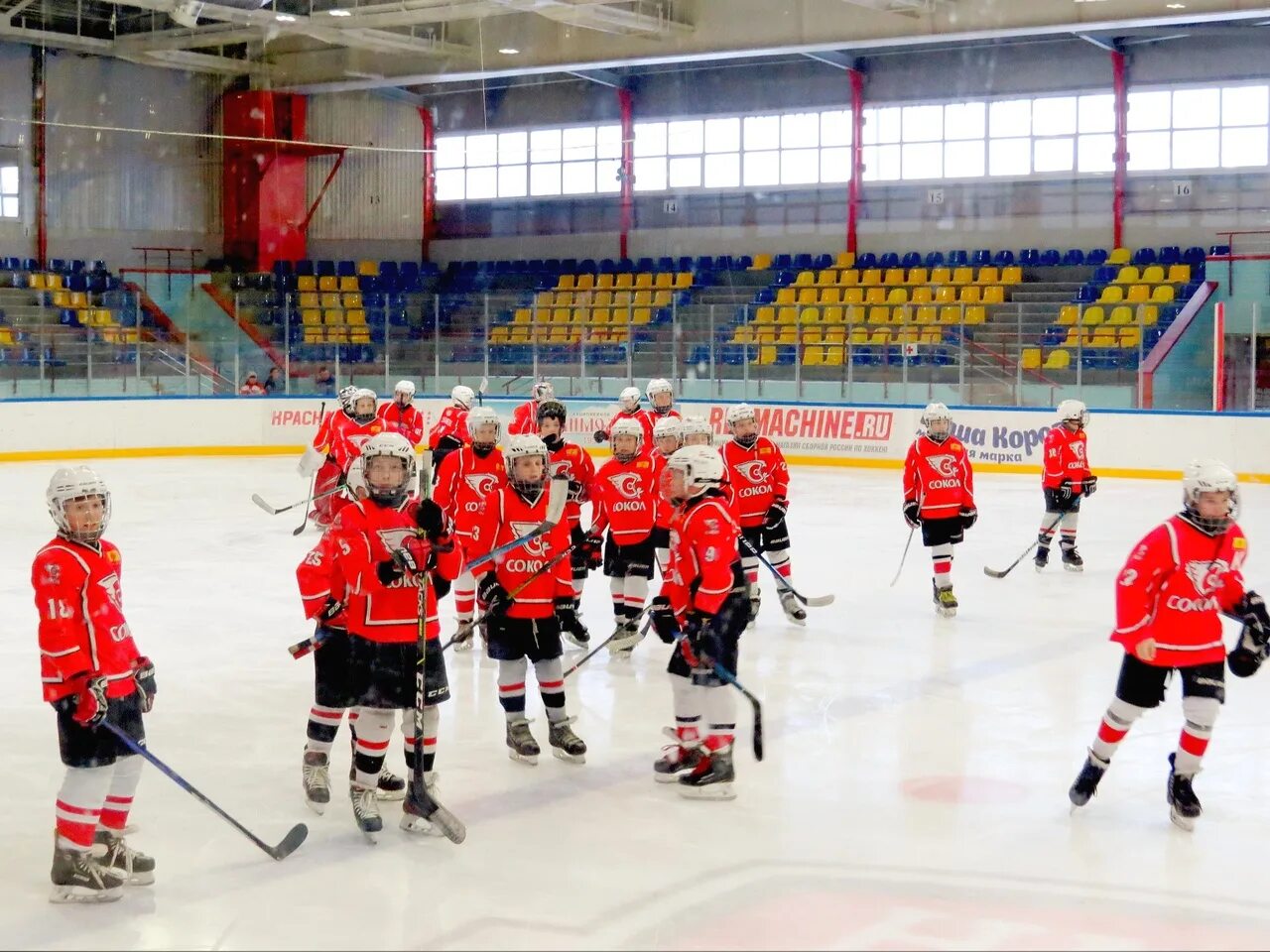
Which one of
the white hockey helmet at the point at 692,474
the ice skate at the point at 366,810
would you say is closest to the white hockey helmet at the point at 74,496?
the ice skate at the point at 366,810

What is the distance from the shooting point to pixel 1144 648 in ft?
16.0

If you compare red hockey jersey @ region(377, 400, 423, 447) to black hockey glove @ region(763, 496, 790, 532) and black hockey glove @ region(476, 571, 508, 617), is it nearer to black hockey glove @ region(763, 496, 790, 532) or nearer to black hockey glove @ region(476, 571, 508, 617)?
black hockey glove @ region(763, 496, 790, 532)

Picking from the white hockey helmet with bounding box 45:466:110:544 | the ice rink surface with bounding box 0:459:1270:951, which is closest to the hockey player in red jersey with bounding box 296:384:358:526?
the ice rink surface with bounding box 0:459:1270:951

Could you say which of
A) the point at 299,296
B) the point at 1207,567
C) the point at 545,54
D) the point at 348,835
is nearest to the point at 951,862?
the point at 1207,567

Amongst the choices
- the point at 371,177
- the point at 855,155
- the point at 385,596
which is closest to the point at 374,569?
the point at 385,596

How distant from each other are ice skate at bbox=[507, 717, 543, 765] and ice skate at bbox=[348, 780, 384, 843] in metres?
0.90

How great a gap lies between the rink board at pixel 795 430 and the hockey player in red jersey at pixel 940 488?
309 inches

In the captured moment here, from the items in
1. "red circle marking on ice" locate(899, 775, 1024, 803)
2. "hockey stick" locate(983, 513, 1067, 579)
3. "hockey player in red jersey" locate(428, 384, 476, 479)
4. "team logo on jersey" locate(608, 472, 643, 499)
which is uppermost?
"hockey player in red jersey" locate(428, 384, 476, 479)

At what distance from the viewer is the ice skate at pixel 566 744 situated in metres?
5.77

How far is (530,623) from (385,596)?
3.36 feet

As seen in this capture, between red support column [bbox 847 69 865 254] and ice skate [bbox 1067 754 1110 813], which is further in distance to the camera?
red support column [bbox 847 69 865 254]

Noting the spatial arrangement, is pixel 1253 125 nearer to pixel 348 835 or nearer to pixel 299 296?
pixel 299 296

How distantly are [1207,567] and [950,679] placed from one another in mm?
2473

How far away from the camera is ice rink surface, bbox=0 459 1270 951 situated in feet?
13.7
